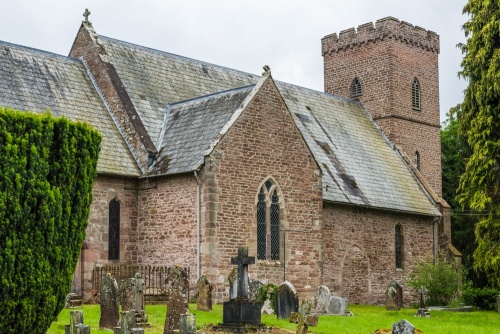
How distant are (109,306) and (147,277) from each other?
850cm

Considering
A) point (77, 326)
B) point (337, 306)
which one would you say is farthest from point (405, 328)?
point (337, 306)

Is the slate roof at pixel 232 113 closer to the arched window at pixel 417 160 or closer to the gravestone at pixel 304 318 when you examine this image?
the arched window at pixel 417 160

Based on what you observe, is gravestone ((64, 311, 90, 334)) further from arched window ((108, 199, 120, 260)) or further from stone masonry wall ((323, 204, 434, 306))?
stone masonry wall ((323, 204, 434, 306))

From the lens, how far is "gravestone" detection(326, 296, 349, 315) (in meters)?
25.9

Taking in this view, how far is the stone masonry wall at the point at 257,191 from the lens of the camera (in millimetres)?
26797

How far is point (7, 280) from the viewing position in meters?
15.1

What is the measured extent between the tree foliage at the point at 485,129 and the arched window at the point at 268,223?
9472 millimetres

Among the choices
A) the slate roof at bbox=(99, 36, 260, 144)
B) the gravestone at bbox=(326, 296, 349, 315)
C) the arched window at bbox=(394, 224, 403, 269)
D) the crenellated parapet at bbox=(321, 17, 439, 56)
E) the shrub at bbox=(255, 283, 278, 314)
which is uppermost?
the crenellated parapet at bbox=(321, 17, 439, 56)

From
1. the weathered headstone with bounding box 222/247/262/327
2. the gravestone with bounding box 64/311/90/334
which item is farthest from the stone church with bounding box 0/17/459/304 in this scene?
the gravestone with bounding box 64/311/90/334

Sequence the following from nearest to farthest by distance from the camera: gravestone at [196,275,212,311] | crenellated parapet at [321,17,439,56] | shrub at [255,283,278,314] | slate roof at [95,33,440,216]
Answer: gravestone at [196,275,212,311]
shrub at [255,283,278,314]
slate roof at [95,33,440,216]
crenellated parapet at [321,17,439,56]

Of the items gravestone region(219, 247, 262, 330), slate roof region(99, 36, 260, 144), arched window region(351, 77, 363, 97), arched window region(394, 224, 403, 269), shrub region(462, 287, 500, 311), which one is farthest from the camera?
arched window region(351, 77, 363, 97)

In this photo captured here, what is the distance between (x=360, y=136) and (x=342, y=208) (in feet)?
23.2

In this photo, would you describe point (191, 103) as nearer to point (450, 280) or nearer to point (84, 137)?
point (450, 280)

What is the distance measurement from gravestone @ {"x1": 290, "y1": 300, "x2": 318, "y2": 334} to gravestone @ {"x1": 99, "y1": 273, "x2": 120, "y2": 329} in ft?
13.8
